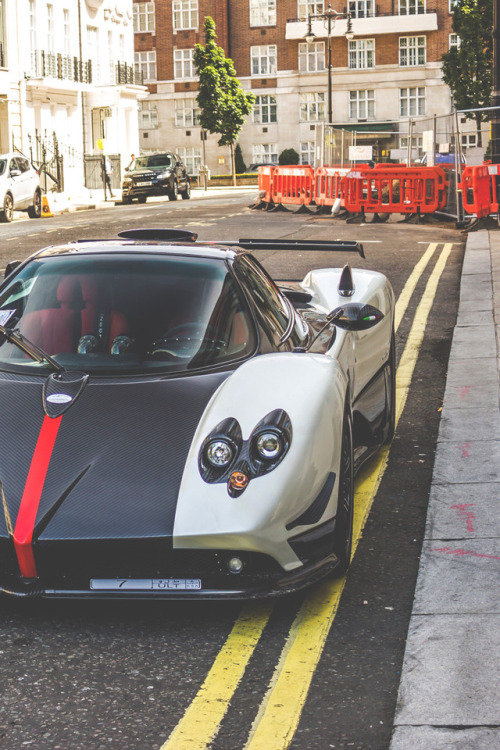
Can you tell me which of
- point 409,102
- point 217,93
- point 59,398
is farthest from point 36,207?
point 409,102

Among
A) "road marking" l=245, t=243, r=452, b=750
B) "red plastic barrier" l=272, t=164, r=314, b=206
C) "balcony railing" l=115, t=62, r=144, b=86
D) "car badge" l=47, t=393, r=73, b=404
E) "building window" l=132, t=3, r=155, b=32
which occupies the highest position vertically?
"building window" l=132, t=3, r=155, b=32

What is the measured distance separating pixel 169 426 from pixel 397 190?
22.2 m

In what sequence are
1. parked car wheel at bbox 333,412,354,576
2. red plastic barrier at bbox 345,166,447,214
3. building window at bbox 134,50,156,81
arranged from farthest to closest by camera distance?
building window at bbox 134,50,156,81 < red plastic barrier at bbox 345,166,447,214 < parked car wheel at bbox 333,412,354,576

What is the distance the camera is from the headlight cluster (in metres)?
3.75

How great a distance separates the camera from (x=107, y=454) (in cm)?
388

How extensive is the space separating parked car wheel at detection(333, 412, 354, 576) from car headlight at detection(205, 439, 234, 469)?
476 millimetres

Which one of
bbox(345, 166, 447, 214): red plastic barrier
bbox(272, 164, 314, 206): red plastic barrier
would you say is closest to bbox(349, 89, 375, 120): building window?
bbox(272, 164, 314, 206): red plastic barrier

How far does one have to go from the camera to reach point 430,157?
2673cm

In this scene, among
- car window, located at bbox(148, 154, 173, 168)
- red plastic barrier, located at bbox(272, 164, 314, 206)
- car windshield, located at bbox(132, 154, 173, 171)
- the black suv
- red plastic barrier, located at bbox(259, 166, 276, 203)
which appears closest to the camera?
red plastic barrier, located at bbox(272, 164, 314, 206)

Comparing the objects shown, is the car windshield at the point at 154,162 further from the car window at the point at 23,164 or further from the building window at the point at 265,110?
the building window at the point at 265,110

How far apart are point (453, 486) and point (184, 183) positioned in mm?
39429

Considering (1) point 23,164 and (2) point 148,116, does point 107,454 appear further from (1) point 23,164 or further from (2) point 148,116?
(2) point 148,116

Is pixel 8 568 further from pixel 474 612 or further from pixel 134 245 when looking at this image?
pixel 134 245

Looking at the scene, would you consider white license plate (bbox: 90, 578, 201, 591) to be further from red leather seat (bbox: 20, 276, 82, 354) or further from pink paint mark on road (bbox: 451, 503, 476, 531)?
pink paint mark on road (bbox: 451, 503, 476, 531)
